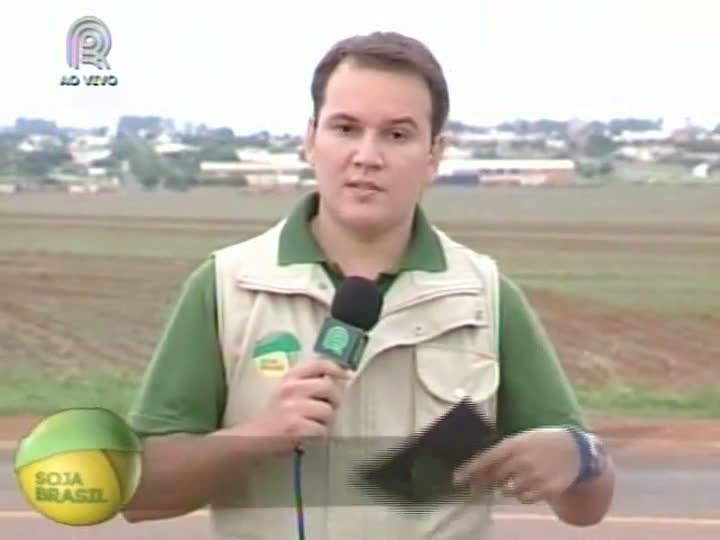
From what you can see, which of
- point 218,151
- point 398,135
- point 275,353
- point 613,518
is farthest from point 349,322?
point 613,518

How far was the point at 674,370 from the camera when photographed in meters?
2.17

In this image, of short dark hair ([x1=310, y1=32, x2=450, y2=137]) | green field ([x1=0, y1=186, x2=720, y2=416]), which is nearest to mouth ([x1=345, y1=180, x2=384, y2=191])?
short dark hair ([x1=310, y1=32, x2=450, y2=137])

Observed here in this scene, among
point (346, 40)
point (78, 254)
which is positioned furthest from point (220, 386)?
point (78, 254)

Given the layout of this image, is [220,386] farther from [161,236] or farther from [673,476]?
[673,476]

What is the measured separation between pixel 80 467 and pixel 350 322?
0.30m

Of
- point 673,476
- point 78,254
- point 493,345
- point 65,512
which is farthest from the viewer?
point 673,476

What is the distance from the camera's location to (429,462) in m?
1.62

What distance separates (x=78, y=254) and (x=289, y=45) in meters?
0.52

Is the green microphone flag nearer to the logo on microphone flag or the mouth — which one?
the logo on microphone flag

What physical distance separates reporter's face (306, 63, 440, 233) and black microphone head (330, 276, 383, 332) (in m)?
0.10

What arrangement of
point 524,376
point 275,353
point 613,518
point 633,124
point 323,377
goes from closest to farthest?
point 323,377 → point 275,353 → point 524,376 → point 633,124 → point 613,518

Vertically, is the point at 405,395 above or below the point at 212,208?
below

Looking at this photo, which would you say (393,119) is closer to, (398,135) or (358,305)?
(398,135)

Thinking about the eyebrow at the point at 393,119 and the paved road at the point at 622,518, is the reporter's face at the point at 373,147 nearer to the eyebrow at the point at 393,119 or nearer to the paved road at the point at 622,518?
the eyebrow at the point at 393,119
